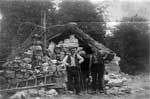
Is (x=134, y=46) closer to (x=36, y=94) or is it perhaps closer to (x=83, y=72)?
(x=83, y=72)

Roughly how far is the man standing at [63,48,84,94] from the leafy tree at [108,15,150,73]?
45.3 ft

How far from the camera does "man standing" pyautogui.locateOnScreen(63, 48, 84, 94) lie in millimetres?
9853

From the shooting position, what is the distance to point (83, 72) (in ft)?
36.1

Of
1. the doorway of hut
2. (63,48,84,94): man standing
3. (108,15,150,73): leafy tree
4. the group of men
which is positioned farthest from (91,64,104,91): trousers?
(108,15,150,73): leafy tree

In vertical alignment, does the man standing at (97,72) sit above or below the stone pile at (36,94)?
above

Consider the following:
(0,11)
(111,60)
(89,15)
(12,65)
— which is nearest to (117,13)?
(89,15)

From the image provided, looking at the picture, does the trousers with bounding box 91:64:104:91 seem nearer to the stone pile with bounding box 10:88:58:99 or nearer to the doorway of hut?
the doorway of hut

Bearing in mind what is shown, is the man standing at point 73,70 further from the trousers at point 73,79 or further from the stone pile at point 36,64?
the stone pile at point 36,64

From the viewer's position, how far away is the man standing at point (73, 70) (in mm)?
9853

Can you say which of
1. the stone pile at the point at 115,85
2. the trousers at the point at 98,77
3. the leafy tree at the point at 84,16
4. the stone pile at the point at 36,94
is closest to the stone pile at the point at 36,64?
the stone pile at the point at 36,94

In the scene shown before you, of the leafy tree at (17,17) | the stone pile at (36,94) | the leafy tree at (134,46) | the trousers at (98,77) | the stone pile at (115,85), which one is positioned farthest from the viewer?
the leafy tree at (17,17)

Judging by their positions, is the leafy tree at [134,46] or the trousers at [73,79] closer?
the trousers at [73,79]

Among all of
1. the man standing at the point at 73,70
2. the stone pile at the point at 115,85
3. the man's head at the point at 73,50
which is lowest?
the stone pile at the point at 115,85

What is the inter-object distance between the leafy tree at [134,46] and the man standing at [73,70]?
13801 millimetres
